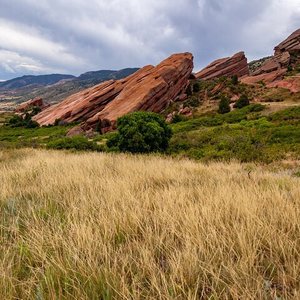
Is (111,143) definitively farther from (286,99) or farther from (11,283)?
(286,99)

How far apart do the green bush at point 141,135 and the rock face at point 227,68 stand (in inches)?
1908

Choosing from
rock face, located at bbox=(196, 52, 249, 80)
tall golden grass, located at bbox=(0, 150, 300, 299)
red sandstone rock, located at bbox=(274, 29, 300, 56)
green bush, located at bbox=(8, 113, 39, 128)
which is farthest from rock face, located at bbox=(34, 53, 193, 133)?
tall golden grass, located at bbox=(0, 150, 300, 299)

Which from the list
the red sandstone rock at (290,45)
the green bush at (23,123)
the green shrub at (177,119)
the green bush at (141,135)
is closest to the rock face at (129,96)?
the green bush at (23,123)

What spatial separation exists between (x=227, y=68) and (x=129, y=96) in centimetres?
3204

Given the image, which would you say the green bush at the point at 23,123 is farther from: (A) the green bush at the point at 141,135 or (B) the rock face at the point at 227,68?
(A) the green bush at the point at 141,135

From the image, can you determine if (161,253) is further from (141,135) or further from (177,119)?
(177,119)

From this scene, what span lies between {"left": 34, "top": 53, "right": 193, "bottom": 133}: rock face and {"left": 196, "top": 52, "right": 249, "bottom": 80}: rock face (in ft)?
46.9

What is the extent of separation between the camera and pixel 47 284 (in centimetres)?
233

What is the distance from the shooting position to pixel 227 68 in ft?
224

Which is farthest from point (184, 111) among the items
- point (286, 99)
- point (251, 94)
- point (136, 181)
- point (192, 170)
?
point (136, 181)

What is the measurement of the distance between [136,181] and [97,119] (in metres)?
36.7

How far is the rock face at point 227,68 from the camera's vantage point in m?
67.0

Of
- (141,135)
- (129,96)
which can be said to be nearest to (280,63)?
(129,96)

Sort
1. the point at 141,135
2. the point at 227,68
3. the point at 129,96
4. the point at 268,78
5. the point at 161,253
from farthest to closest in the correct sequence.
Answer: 1. the point at 227,68
2. the point at 268,78
3. the point at 129,96
4. the point at 141,135
5. the point at 161,253
